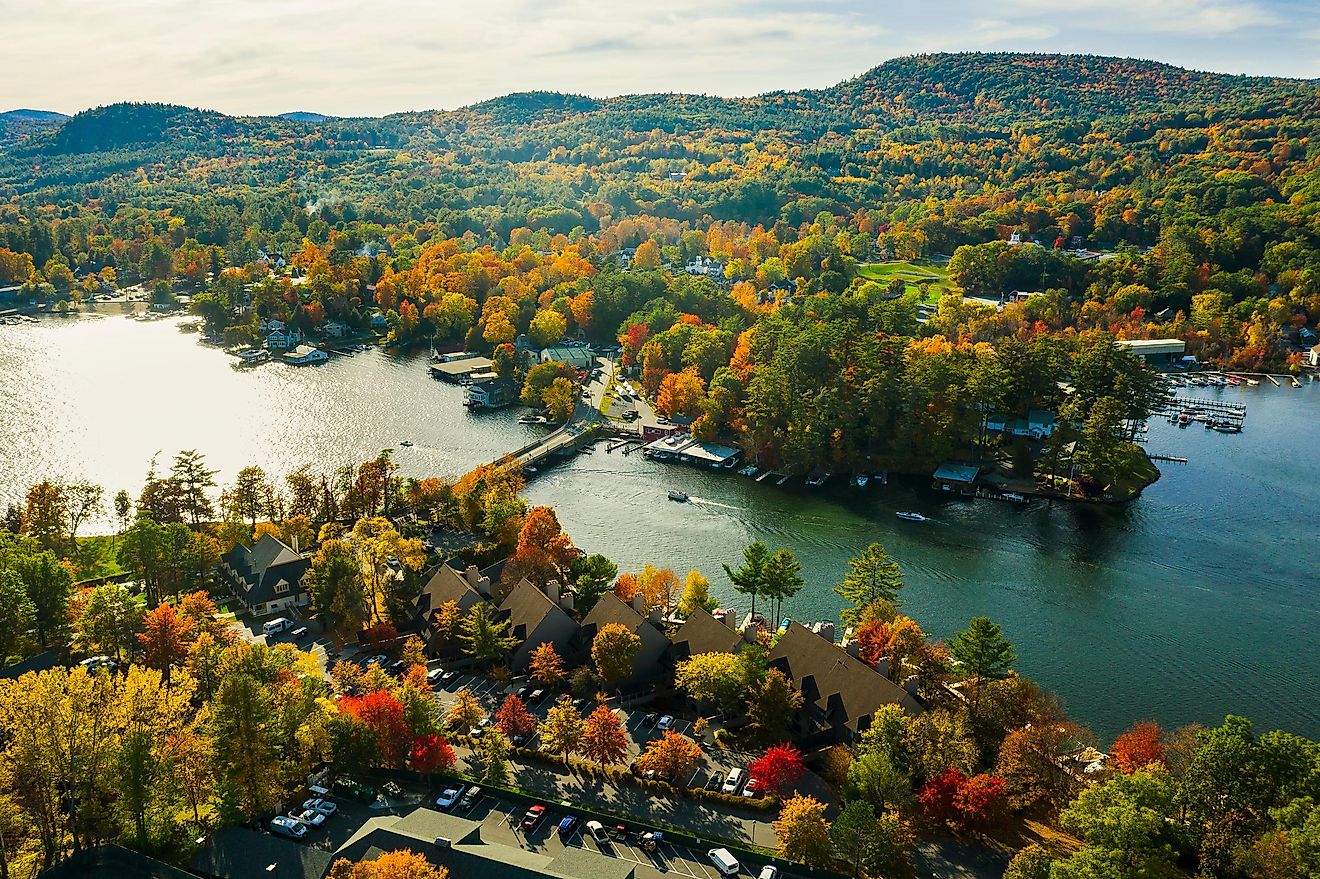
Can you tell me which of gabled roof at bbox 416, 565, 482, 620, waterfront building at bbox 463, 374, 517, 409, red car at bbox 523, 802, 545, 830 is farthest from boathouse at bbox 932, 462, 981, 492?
red car at bbox 523, 802, 545, 830

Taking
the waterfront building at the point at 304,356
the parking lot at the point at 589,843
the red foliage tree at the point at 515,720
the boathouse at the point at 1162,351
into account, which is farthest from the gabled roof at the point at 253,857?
the boathouse at the point at 1162,351

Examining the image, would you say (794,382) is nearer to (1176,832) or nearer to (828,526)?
(828,526)

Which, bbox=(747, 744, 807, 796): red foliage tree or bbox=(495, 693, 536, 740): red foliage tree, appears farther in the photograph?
bbox=(495, 693, 536, 740): red foliage tree

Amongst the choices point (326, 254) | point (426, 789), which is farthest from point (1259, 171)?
point (426, 789)

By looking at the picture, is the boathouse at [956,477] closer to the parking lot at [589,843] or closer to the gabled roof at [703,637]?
the gabled roof at [703,637]

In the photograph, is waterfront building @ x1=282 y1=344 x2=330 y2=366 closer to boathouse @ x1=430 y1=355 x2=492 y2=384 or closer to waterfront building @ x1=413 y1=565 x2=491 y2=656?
boathouse @ x1=430 y1=355 x2=492 y2=384

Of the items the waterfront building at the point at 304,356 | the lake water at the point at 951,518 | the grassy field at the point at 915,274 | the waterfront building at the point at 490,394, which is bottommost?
the lake water at the point at 951,518
